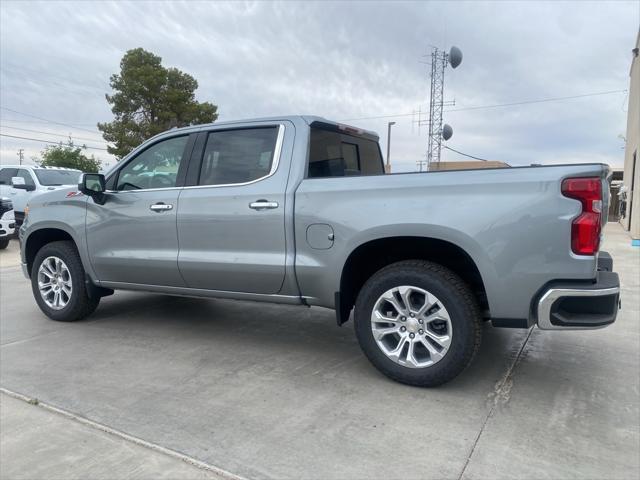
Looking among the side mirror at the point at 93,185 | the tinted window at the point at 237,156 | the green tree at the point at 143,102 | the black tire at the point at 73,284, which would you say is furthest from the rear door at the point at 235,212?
the green tree at the point at 143,102

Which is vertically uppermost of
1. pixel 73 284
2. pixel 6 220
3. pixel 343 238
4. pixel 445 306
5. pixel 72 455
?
pixel 343 238

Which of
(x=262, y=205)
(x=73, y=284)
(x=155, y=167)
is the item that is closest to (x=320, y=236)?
(x=262, y=205)

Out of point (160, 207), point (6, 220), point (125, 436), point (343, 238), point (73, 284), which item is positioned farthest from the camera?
point (6, 220)

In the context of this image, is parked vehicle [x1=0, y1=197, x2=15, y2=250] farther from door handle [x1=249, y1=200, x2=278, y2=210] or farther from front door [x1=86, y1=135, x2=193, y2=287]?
door handle [x1=249, y1=200, x2=278, y2=210]

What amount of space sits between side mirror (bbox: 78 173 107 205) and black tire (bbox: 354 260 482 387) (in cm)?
266

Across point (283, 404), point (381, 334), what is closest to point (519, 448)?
point (381, 334)

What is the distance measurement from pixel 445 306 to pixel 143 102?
35830mm

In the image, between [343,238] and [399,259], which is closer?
[343,238]

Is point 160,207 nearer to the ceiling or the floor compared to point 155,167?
nearer to the floor

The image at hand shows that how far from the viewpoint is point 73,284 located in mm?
4859

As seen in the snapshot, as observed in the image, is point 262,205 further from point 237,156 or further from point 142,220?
point 142,220

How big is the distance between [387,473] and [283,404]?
92cm

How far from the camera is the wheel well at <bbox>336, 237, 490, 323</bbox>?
3.37 meters

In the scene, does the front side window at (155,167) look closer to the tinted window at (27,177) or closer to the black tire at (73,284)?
the black tire at (73,284)
